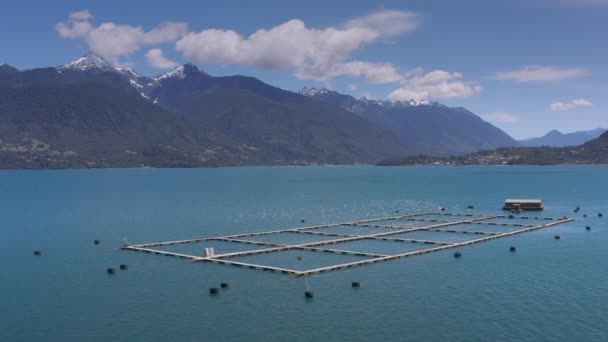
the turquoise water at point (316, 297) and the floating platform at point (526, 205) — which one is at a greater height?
the floating platform at point (526, 205)

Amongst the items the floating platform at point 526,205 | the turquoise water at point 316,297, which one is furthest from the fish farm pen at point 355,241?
the floating platform at point 526,205

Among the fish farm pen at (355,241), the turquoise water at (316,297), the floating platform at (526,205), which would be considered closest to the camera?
the turquoise water at (316,297)

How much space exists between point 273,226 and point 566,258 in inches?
2650

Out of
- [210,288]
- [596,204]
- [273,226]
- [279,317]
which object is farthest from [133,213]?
[596,204]

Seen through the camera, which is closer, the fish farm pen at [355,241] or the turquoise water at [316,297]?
the turquoise water at [316,297]

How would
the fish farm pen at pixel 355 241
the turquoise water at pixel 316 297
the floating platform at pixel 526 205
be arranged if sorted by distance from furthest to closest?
the floating platform at pixel 526 205, the fish farm pen at pixel 355 241, the turquoise water at pixel 316 297

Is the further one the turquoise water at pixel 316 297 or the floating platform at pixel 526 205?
the floating platform at pixel 526 205

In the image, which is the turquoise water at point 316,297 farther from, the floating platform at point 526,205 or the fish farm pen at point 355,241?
the floating platform at point 526,205

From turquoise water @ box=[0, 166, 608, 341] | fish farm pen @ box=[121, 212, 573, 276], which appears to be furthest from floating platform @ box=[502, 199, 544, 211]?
turquoise water @ box=[0, 166, 608, 341]

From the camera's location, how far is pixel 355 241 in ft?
370

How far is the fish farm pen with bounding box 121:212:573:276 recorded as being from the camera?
93.4 m

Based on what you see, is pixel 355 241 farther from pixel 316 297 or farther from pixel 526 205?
pixel 526 205

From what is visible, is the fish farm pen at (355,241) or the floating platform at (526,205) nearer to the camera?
the fish farm pen at (355,241)

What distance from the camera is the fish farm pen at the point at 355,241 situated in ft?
306
